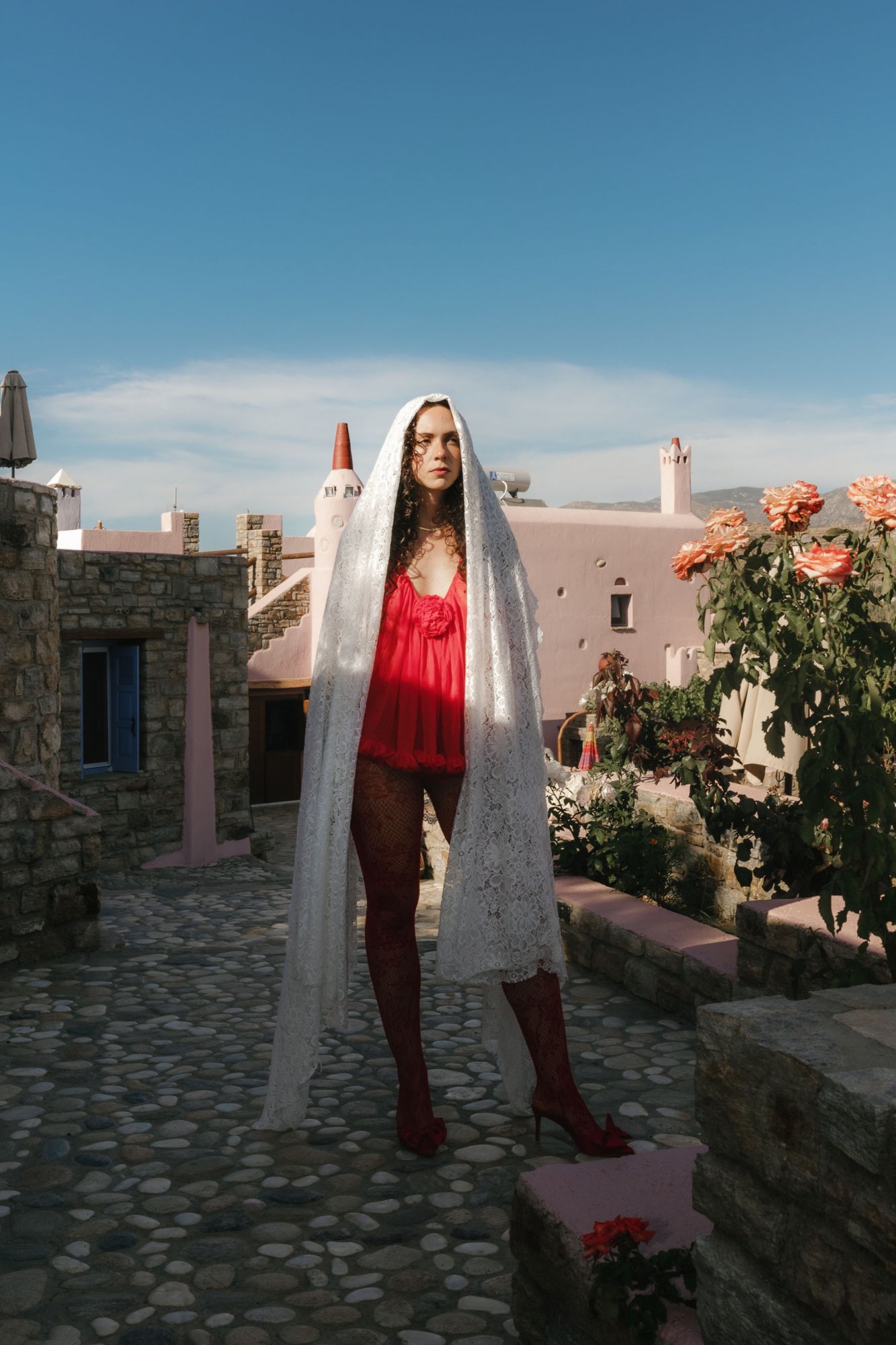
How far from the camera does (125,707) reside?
10.0m

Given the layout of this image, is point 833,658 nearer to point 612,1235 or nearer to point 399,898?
point 399,898

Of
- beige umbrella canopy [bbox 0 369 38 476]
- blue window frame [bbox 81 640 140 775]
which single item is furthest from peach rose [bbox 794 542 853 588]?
blue window frame [bbox 81 640 140 775]

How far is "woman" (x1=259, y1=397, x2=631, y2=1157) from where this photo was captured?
3320mm

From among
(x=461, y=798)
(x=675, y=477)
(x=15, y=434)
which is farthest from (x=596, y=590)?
(x=461, y=798)

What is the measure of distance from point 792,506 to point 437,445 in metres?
1.11

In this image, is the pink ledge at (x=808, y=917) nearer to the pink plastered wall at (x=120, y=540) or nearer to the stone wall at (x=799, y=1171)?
the stone wall at (x=799, y=1171)

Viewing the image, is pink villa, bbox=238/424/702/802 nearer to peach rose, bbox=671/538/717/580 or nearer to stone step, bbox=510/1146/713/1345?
peach rose, bbox=671/538/717/580

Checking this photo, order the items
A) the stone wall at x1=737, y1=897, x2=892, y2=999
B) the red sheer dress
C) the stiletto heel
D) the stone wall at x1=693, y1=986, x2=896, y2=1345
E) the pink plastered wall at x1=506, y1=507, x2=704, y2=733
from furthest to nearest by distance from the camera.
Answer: the pink plastered wall at x1=506, y1=507, x2=704, y2=733 → the stone wall at x1=737, y1=897, x2=892, y2=999 → the red sheer dress → the stiletto heel → the stone wall at x1=693, y1=986, x2=896, y2=1345

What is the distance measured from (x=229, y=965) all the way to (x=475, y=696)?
9.73 ft

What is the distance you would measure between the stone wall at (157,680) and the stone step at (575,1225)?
7.62 meters

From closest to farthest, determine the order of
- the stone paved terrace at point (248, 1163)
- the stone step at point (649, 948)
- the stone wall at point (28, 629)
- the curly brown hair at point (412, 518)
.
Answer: the stone paved terrace at point (248, 1163) → the curly brown hair at point (412, 518) → the stone step at point (649, 948) → the stone wall at point (28, 629)

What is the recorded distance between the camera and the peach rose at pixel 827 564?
3.26m

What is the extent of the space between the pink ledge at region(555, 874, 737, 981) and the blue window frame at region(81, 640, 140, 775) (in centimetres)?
509

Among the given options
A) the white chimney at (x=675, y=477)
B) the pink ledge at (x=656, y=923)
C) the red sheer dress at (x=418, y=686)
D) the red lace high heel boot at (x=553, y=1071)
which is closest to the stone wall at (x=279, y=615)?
the white chimney at (x=675, y=477)
